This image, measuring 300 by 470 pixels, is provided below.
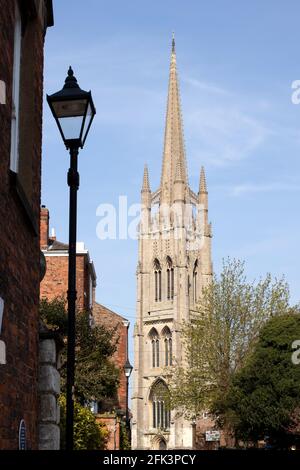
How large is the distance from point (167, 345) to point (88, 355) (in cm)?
8355

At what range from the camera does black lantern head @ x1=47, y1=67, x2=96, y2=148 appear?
28.0 feet

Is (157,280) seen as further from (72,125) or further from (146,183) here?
(72,125)

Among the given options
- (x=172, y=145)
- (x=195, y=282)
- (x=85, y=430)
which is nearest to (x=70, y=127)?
(x=85, y=430)

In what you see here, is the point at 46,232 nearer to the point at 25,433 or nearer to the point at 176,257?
the point at 25,433

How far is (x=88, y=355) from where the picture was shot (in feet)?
110

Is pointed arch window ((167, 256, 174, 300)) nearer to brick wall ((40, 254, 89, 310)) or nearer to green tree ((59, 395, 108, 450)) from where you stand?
brick wall ((40, 254, 89, 310))

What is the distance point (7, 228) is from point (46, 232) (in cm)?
3338

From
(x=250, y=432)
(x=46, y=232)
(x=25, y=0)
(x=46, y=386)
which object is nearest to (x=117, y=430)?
(x=46, y=232)

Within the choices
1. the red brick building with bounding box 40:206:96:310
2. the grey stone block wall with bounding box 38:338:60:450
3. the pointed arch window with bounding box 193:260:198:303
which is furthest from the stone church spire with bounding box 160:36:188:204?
the grey stone block wall with bounding box 38:338:60:450

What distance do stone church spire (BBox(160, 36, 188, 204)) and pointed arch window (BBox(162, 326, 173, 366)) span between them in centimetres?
2169

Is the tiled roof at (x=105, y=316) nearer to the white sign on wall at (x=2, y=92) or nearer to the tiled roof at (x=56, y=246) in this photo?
the tiled roof at (x=56, y=246)

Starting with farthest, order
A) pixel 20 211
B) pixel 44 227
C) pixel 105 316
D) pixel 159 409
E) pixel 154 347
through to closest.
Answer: pixel 154 347
pixel 159 409
pixel 105 316
pixel 44 227
pixel 20 211

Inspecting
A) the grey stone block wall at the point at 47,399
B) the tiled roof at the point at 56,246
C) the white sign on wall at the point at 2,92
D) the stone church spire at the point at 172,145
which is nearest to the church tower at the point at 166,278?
the stone church spire at the point at 172,145

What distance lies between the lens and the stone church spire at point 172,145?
12788 centimetres
